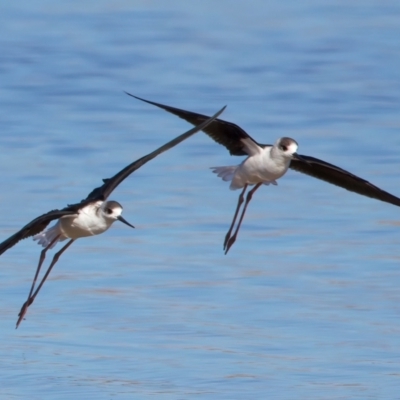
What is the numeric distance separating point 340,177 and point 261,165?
2.76 feet

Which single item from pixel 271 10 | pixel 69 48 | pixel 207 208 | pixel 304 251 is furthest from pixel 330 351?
pixel 271 10

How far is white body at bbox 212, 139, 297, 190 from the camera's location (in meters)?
10.9

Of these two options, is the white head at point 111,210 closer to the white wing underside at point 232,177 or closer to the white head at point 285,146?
the white wing underside at point 232,177

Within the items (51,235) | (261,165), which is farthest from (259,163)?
(51,235)

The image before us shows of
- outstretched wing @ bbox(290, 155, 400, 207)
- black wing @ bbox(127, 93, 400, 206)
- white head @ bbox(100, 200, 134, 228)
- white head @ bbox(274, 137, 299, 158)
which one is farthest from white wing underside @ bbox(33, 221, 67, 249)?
outstretched wing @ bbox(290, 155, 400, 207)

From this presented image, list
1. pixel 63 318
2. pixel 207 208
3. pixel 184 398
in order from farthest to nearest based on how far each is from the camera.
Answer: pixel 207 208, pixel 63 318, pixel 184 398

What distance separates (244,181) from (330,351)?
4.43 feet

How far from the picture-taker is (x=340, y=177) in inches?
453

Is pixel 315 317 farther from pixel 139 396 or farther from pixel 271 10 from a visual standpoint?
pixel 271 10

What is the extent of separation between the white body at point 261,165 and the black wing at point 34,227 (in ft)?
3.89

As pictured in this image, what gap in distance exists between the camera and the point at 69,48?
26.1 meters

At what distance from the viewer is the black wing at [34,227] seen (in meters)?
9.02

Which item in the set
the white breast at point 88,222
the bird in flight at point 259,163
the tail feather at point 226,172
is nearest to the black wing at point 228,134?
the bird in flight at point 259,163

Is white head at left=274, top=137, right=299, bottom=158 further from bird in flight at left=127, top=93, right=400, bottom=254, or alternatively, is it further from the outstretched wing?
the outstretched wing
